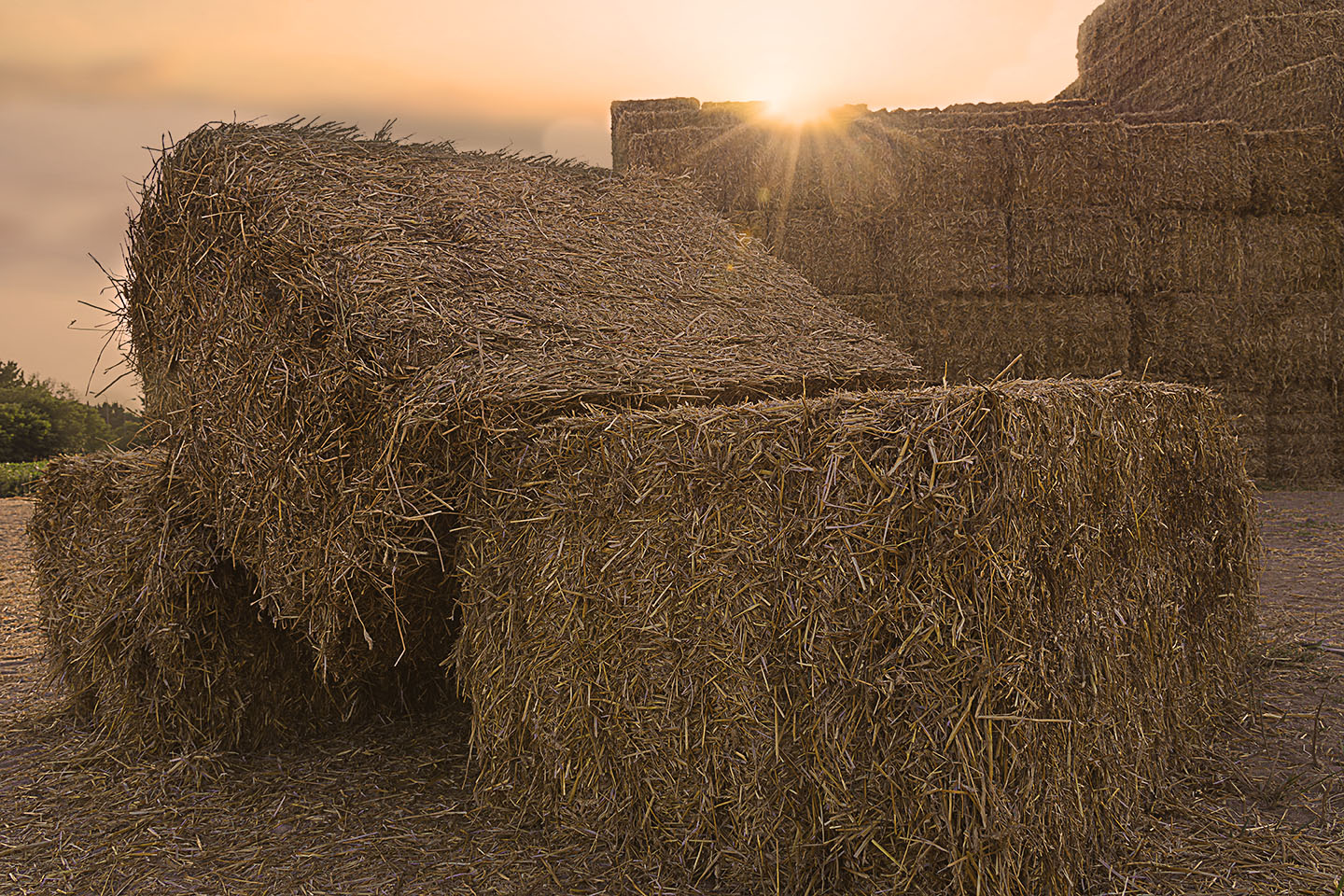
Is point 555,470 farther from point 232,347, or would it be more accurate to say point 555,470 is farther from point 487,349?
point 232,347

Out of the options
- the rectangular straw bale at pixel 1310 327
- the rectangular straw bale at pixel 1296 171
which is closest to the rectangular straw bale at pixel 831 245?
the rectangular straw bale at pixel 1296 171

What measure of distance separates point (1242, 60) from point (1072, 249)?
3120 millimetres

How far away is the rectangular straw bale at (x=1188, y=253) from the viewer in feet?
33.0

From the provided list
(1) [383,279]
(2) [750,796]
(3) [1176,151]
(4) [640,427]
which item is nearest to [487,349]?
(1) [383,279]

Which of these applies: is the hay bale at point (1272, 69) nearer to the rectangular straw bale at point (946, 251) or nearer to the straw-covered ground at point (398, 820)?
the rectangular straw bale at point (946, 251)

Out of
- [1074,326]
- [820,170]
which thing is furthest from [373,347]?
[1074,326]

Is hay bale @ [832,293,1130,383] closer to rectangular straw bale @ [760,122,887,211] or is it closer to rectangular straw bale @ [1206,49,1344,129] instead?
rectangular straw bale @ [760,122,887,211]

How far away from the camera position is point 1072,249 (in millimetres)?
10086

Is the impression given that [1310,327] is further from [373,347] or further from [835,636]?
[373,347]

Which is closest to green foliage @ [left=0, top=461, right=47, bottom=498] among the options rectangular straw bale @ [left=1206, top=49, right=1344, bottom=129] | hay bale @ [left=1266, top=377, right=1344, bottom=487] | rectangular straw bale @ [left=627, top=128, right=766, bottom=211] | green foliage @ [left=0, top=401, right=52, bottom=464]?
green foliage @ [left=0, top=401, right=52, bottom=464]

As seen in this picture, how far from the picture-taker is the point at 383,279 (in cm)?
349

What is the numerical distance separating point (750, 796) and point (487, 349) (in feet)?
5.72

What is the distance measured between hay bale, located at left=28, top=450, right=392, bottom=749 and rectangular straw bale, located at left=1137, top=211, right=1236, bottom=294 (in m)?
9.16

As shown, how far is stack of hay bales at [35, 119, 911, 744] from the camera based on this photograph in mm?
3256
